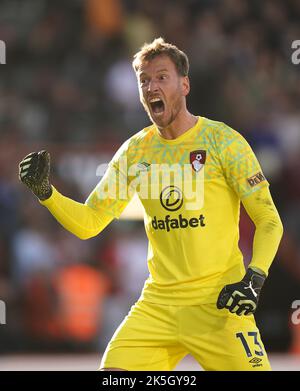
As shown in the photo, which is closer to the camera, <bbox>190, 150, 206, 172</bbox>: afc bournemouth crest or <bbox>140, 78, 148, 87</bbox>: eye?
<bbox>190, 150, 206, 172</bbox>: afc bournemouth crest

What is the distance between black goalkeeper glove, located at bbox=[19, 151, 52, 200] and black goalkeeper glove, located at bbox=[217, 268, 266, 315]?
1292 millimetres

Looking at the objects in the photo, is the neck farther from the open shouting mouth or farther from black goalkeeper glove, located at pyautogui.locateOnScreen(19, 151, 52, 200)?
black goalkeeper glove, located at pyautogui.locateOnScreen(19, 151, 52, 200)

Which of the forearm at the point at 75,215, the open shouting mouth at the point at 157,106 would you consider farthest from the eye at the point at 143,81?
the forearm at the point at 75,215

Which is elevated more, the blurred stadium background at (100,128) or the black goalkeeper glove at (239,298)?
the blurred stadium background at (100,128)

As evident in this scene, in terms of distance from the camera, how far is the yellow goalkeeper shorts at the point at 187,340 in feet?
18.7

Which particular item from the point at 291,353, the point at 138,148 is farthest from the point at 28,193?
the point at 138,148

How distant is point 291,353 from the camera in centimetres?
995

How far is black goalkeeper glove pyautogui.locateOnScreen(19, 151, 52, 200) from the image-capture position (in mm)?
6047

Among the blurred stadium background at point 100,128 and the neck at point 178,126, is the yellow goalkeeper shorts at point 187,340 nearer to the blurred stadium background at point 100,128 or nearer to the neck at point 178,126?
the neck at point 178,126

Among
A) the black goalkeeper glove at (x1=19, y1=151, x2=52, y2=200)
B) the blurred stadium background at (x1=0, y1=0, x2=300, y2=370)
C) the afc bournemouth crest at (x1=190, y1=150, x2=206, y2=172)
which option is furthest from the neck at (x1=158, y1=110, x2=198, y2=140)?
the blurred stadium background at (x1=0, y1=0, x2=300, y2=370)

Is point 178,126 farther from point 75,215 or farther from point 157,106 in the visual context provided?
point 75,215

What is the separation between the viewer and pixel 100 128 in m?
11.8

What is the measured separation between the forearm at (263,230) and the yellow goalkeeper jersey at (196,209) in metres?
0.06
